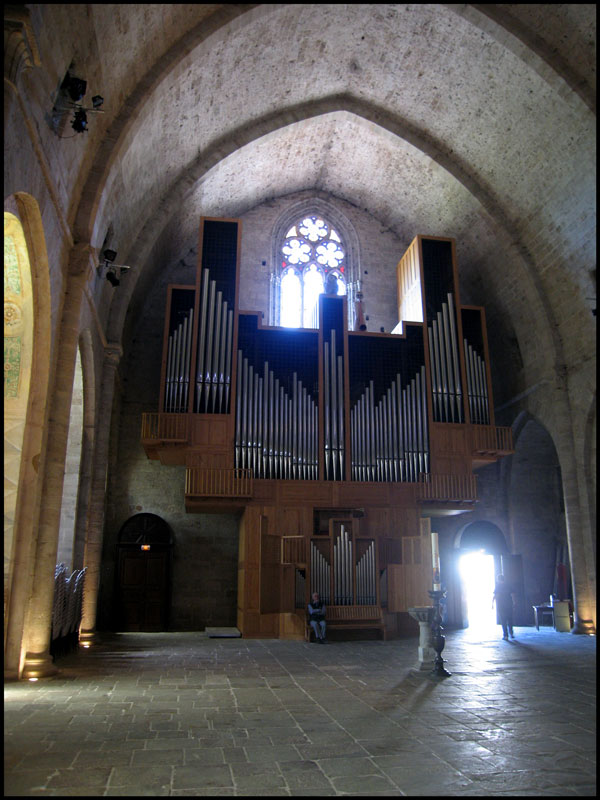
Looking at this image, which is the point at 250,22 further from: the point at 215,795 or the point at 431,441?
the point at 215,795

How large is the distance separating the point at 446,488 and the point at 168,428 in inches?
258

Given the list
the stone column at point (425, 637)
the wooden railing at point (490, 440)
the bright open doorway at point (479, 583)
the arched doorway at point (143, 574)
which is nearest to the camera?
the stone column at point (425, 637)

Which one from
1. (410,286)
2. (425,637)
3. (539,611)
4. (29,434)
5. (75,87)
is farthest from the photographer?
(410,286)

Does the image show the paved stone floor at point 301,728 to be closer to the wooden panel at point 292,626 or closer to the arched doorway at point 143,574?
the wooden panel at point 292,626

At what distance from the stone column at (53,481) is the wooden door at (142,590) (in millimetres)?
7343

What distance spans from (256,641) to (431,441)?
607cm

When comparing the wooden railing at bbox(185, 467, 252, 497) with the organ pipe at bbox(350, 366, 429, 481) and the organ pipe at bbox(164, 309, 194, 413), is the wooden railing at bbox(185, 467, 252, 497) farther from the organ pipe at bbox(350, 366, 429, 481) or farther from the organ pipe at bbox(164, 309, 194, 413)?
the organ pipe at bbox(350, 366, 429, 481)

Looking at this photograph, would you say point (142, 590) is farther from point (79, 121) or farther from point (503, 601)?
point (79, 121)

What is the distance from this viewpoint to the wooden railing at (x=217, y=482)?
13.9m

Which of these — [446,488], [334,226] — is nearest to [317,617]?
[446,488]

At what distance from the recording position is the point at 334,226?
20.5 metres

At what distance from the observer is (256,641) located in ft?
43.1

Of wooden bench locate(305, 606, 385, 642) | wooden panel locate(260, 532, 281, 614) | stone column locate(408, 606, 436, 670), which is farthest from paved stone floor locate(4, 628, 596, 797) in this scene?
wooden panel locate(260, 532, 281, 614)

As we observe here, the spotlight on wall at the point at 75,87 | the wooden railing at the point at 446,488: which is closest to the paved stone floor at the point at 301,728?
the wooden railing at the point at 446,488
